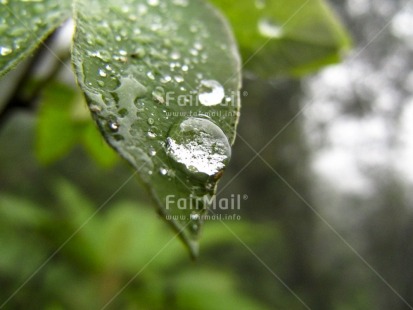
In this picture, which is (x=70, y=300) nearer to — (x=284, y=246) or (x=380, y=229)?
(x=284, y=246)

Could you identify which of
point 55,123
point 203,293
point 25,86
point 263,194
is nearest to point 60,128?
point 55,123

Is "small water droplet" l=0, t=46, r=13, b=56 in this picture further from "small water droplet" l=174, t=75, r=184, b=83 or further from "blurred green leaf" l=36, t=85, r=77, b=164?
"blurred green leaf" l=36, t=85, r=77, b=164

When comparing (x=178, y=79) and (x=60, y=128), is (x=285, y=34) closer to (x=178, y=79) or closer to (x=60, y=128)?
(x=178, y=79)

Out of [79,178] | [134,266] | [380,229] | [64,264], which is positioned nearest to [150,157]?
[134,266]

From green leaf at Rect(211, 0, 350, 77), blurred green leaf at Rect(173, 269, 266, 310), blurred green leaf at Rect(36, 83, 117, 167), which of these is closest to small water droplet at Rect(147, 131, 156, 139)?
green leaf at Rect(211, 0, 350, 77)

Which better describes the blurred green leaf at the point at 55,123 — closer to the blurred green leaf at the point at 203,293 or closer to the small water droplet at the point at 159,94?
the small water droplet at the point at 159,94

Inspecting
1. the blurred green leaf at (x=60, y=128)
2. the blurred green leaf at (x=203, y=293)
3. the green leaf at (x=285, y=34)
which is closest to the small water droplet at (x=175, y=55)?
the green leaf at (x=285, y=34)
